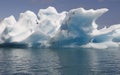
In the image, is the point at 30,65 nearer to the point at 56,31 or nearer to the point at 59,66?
the point at 59,66

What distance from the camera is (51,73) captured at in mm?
24266

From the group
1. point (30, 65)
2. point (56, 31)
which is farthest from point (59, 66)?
point (56, 31)

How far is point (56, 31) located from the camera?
62750 millimetres

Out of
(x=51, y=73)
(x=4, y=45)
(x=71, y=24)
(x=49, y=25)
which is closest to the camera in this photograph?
(x=51, y=73)

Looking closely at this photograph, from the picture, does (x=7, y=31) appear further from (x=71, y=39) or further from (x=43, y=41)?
(x=71, y=39)

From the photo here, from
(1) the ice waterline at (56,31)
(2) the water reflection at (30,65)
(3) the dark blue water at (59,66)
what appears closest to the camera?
(3) the dark blue water at (59,66)

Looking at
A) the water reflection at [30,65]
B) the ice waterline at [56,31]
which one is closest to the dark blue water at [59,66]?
the water reflection at [30,65]

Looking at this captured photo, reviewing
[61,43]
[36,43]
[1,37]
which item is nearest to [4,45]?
[1,37]

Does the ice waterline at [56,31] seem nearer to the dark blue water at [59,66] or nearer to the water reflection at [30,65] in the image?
the dark blue water at [59,66]

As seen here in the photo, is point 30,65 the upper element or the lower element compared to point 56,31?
lower

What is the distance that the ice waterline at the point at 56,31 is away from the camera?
53.8m

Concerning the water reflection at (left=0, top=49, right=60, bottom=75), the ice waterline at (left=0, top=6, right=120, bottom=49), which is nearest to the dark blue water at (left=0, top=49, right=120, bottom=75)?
the water reflection at (left=0, top=49, right=60, bottom=75)

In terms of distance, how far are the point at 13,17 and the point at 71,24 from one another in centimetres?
1976

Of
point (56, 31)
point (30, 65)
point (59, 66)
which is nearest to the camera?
point (59, 66)
